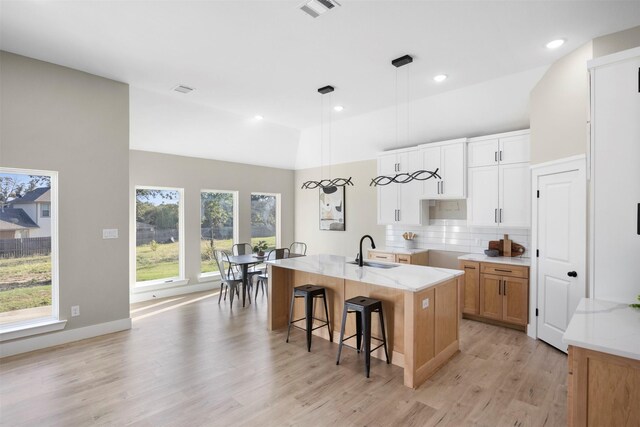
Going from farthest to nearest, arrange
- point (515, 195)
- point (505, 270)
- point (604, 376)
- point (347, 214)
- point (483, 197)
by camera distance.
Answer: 1. point (347, 214)
2. point (483, 197)
3. point (515, 195)
4. point (505, 270)
5. point (604, 376)

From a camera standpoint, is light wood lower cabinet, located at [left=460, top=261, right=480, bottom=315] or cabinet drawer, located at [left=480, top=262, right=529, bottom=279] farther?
light wood lower cabinet, located at [left=460, top=261, right=480, bottom=315]

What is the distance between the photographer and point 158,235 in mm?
6062

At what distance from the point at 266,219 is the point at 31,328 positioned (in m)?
4.74

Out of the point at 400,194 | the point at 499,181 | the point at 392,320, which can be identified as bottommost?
the point at 392,320

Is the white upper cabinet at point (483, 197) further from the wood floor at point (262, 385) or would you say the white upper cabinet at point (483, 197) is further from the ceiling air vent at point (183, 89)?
the ceiling air vent at point (183, 89)

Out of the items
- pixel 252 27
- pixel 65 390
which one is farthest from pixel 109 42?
pixel 65 390

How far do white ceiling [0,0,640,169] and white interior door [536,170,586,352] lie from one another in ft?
4.70

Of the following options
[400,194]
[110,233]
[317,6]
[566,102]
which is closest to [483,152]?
[566,102]

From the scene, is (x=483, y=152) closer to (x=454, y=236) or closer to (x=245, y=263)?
(x=454, y=236)

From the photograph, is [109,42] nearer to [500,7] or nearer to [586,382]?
[500,7]

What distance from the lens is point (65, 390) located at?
9.44 feet

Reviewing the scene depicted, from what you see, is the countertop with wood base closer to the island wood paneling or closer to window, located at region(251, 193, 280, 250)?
the island wood paneling

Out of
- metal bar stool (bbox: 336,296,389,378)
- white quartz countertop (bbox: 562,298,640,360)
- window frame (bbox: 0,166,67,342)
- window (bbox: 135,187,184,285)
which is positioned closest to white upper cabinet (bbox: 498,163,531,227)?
white quartz countertop (bbox: 562,298,640,360)

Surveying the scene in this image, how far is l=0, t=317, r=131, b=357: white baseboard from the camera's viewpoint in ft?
11.6
